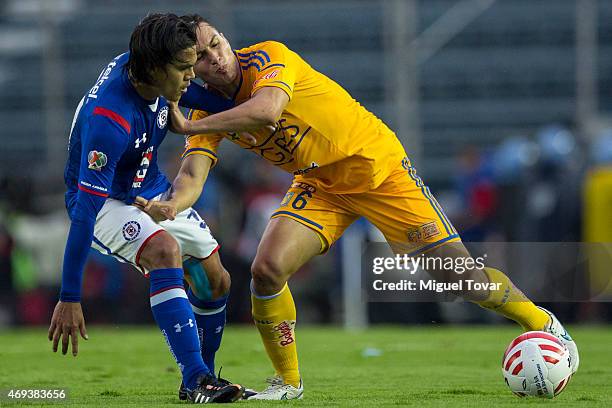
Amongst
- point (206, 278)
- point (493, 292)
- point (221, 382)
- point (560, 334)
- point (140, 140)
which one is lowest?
point (221, 382)

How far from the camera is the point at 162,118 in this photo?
605 centimetres

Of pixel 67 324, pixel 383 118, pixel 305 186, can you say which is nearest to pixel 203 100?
pixel 305 186

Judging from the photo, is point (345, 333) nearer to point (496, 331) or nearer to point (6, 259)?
point (496, 331)

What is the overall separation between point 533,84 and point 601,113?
3.49ft

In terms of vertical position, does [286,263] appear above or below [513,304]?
above

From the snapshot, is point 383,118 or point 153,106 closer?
point 153,106

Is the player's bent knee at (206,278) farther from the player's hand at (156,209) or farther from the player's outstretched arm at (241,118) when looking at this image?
the player's outstretched arm at (241,118)

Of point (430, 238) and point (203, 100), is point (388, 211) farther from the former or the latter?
point (203, 100)

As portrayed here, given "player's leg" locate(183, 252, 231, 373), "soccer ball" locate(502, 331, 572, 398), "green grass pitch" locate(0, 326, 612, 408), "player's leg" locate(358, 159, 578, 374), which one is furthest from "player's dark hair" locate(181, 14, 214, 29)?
"soccer ball" locate(502, 331, 572, 398)

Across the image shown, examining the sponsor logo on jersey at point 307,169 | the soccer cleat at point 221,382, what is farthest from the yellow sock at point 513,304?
the soccer cleat at point 221,382

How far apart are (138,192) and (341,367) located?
2.89 metres

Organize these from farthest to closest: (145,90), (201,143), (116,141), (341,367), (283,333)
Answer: (341,367) < (201,143) < (283,333) < (145,90) < (116,141)

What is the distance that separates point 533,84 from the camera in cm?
1543

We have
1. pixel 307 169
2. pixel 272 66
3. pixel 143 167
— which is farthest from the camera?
pixel 307 169
